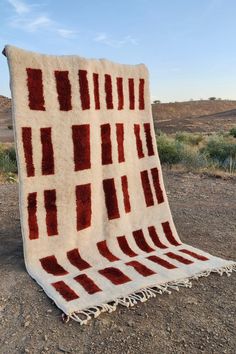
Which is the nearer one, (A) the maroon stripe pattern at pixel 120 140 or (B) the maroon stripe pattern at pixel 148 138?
(A) the maroon stripe pattern at pixel 120 140

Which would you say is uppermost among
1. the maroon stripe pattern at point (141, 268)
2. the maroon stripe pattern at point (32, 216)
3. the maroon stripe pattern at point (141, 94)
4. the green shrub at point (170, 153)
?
the maroon stripe pattern at point (141, 94)

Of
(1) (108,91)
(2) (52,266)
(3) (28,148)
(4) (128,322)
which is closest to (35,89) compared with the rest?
(3) (28,148)

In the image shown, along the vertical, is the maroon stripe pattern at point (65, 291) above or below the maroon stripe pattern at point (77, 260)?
below

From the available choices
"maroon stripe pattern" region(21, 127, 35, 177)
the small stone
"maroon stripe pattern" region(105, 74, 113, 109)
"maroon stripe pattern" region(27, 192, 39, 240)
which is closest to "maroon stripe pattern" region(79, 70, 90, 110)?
"maroon stripe pattern" region(105, 74, 113, 109)

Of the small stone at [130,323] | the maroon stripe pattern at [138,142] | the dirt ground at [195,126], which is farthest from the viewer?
the dirt ground at [195,126]

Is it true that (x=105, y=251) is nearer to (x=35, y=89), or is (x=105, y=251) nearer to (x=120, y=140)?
(x=120, y=140)

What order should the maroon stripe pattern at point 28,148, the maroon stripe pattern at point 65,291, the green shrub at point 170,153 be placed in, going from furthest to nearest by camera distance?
the green shrub at point 170,153 < the maroon stripe pattern at point 28,148 < the maroon stripe pattern at point 65,291

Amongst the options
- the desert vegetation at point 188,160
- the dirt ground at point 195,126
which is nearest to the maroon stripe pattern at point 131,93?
the desert vegetation at point 188,160

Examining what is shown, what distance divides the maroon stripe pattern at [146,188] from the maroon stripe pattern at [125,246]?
21.8 inches

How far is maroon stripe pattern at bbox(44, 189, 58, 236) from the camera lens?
4.20m

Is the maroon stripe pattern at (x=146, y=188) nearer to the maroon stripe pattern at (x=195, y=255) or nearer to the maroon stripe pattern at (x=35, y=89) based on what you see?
the maroon stripe pattern at (x=195, y=255)

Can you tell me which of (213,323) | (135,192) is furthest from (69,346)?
(135,192)

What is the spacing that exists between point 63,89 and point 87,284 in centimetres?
179

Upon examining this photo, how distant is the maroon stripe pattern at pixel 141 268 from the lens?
4.02 meters
